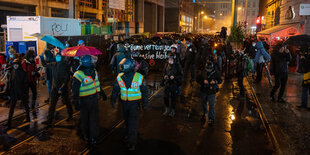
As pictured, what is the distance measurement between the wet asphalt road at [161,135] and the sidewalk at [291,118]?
0.52 metres

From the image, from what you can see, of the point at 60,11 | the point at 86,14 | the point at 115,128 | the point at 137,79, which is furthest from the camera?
the point at 86,14

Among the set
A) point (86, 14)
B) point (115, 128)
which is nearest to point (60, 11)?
point (86, 14)

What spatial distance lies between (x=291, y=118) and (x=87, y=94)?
562cm

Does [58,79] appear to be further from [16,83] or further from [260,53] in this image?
[260,53]

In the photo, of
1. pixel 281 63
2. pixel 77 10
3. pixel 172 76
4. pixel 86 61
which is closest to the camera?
pixel 86 61

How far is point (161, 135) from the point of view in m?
6.37

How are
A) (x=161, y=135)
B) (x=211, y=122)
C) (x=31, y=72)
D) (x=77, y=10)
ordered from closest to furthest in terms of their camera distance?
(x=161, y=135) < (x=211, y=122) < (x=31, y=72) < (x=77, y=10)

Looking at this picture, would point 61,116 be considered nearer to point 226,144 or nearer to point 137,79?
point 137,79

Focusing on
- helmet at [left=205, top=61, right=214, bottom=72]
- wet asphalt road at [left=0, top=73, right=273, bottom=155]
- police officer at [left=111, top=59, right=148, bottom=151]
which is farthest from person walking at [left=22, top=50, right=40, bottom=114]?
helmet at [left=205, top=61, right=214, bottom=72]

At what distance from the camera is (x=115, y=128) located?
22.3ft

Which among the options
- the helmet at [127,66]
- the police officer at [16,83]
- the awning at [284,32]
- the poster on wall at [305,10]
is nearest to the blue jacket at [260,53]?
the poster on wall at [305,10]

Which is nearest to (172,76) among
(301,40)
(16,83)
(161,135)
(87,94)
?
(161,135)

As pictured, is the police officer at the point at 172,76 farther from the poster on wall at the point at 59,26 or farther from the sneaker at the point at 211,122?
the poster on wall at the point at 59,26

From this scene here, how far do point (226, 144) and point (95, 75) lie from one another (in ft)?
10.4
